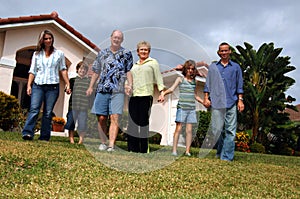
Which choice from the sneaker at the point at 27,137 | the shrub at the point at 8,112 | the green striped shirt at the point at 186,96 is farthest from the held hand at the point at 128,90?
the shrub at the point at 8,112

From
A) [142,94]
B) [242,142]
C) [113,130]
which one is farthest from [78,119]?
[242,142]

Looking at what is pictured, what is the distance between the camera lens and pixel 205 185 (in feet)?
11.6

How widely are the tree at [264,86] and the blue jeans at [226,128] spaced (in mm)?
10566

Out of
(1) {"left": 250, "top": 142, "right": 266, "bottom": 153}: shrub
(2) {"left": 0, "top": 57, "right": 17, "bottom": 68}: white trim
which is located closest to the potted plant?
(2) {"left": 0, "top": 57, "right": 17, "bottom": 68}: white trim

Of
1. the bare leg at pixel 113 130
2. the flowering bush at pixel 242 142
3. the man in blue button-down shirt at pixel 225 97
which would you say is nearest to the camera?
the bare leg at pixel 113 130

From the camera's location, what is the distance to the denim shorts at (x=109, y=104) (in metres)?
5.65

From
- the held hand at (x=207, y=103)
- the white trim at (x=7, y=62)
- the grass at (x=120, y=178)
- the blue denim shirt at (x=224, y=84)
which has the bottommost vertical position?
the grass at (x=120, y=178)

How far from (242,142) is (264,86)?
11.5 feet

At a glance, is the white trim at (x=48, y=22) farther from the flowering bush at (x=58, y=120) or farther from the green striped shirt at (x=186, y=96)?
the green striped shirt at (x=186, y=96)

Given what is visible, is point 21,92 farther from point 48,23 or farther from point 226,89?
point 226,89

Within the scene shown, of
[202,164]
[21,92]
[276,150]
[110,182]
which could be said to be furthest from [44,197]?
[276,150]

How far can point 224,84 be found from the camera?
232 inches

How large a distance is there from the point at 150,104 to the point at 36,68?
2.07m

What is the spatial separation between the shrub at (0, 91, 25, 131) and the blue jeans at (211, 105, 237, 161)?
6.97 m
